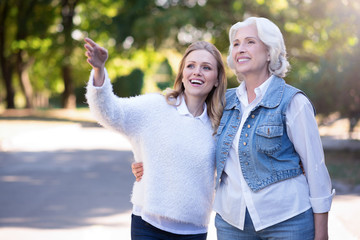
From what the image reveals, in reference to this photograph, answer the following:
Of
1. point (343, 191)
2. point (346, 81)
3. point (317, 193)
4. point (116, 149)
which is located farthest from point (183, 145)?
point (116, 149)

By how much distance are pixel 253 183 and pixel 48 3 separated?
2844 cm

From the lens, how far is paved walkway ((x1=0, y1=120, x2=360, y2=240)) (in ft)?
19.5

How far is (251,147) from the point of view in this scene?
262cm

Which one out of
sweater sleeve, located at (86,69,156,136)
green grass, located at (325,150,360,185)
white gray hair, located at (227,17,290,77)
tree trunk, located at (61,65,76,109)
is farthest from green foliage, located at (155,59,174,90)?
tree trunk, located at (61,65,76,109)

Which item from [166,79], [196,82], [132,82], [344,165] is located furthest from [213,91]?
[166,79]

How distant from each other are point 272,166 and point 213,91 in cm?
84

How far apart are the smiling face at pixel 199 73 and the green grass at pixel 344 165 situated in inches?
263

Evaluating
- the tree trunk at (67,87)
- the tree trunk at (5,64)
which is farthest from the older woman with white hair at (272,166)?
the tree trunk at (67,87)

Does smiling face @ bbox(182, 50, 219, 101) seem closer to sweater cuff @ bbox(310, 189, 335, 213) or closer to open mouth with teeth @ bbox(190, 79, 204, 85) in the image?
open mouth with teeth @ bbox(190, 79, 204, 85)

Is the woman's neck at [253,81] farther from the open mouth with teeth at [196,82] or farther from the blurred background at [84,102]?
the blurred background at [84,102]

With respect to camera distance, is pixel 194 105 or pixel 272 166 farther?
pixel 194 105

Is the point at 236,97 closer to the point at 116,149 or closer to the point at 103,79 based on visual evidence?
the point at 103,79

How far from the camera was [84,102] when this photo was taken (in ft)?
12.9

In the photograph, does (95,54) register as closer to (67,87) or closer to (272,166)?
(272,166)
